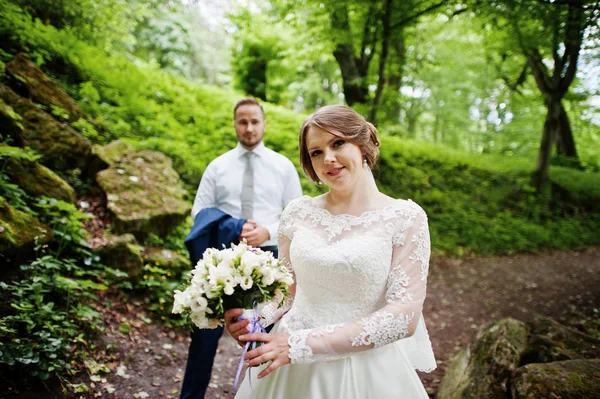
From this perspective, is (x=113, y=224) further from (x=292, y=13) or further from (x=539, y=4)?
(x=539, y=4)

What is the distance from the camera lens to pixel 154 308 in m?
4.57

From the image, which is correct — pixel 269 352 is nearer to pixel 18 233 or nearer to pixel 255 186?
pixel 255 186

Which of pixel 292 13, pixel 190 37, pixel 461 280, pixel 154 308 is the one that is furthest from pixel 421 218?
pixel 190 37

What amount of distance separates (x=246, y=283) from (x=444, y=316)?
227 inches

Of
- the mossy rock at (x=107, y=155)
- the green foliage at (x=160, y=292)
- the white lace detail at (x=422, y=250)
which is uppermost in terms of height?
the mossy rock at (x=107, y=155)

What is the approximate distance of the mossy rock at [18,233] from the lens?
11.1 ft

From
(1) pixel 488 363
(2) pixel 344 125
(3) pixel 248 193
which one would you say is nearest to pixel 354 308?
(2) pixel 344 125

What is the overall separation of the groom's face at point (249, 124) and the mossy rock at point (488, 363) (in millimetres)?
2934

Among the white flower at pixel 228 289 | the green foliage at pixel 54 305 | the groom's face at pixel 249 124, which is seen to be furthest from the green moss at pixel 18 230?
the white flower at pixel 228 289

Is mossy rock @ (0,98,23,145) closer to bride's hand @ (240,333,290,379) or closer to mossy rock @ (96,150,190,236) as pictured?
mossy rock @ (96,150,190,236)

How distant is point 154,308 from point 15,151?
243 centimetres

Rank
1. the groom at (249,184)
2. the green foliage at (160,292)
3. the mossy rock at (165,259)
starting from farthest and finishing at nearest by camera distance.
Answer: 1. the mossy rock at (165,259)
2. the green foliage at (160,292)
3. the groom at (249,184)

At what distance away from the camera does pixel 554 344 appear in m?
3.19

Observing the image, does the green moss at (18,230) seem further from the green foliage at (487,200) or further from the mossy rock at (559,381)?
the green foliage at (487,200)
